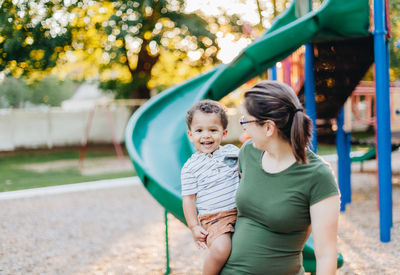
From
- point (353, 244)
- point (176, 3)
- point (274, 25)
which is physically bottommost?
point (353, 244)

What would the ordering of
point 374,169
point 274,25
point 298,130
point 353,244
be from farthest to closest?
point 374,169 → point 274,25 → point 353,244 → point 298,130

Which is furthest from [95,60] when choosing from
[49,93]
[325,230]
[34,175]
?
[325,230]

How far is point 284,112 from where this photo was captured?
1.48 meters

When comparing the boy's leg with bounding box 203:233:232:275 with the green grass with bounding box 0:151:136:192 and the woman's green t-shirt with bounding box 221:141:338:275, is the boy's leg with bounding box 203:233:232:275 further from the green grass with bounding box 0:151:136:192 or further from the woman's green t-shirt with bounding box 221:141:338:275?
the green grass with bounding box 0:151:136:192

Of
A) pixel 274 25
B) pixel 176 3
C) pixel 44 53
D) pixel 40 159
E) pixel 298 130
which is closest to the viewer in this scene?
pixel 298 130

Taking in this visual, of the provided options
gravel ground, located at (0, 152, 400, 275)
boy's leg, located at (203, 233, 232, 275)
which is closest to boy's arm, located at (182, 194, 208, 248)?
boy's leg, located at (203, 233, 232, 275)

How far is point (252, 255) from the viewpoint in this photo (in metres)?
1.54

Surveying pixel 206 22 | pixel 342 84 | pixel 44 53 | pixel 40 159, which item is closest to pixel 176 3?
pixel 206 22

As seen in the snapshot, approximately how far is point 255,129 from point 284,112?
0.12 meters

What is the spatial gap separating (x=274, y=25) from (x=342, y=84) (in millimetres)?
1679

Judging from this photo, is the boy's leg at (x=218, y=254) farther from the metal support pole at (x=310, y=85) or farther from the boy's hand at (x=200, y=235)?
the metal support pole at (x=310, y=85)

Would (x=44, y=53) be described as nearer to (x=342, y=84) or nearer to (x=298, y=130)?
(x=342, y=84)

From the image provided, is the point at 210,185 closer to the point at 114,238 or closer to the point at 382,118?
the point at 382,118

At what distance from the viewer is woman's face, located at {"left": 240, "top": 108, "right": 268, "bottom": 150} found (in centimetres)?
152
